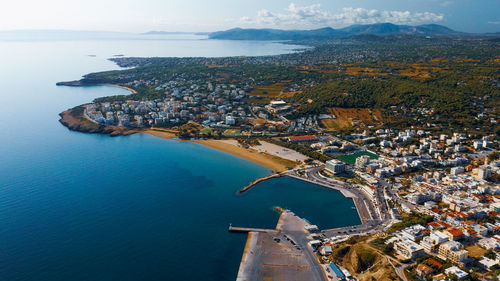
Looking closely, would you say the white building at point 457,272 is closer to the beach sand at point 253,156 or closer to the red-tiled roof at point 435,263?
the red-tiled roof at point 435,263

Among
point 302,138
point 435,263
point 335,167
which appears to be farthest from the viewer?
point 302,138

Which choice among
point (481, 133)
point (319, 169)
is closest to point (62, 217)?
point (319, 169)

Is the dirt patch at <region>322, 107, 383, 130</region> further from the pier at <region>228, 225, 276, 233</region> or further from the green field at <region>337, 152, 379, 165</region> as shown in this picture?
the pier at <region>228, 225, 276, 233</region>

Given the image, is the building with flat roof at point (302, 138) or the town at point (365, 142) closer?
the town at point (365, 142)

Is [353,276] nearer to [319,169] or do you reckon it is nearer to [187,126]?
[319,169]

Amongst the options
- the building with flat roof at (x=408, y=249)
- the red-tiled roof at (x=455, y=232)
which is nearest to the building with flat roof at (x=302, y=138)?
the red-tiled roof at (x=455, y=232)

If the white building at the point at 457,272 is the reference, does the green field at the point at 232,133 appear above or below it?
above

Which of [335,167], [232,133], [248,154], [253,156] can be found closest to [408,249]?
[335,167]

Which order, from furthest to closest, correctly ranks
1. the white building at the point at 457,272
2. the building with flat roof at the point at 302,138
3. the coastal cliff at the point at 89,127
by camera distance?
the coastal cliff at the point at 89,127 → the building with flat roof at the point at 302,138 → the white building at the point at 457,272

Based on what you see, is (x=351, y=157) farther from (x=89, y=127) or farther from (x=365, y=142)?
(x=89, y=127)

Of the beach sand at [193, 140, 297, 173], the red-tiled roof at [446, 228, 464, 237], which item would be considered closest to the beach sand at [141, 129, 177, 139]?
the beach sand at [193, 140, 297, 173]
